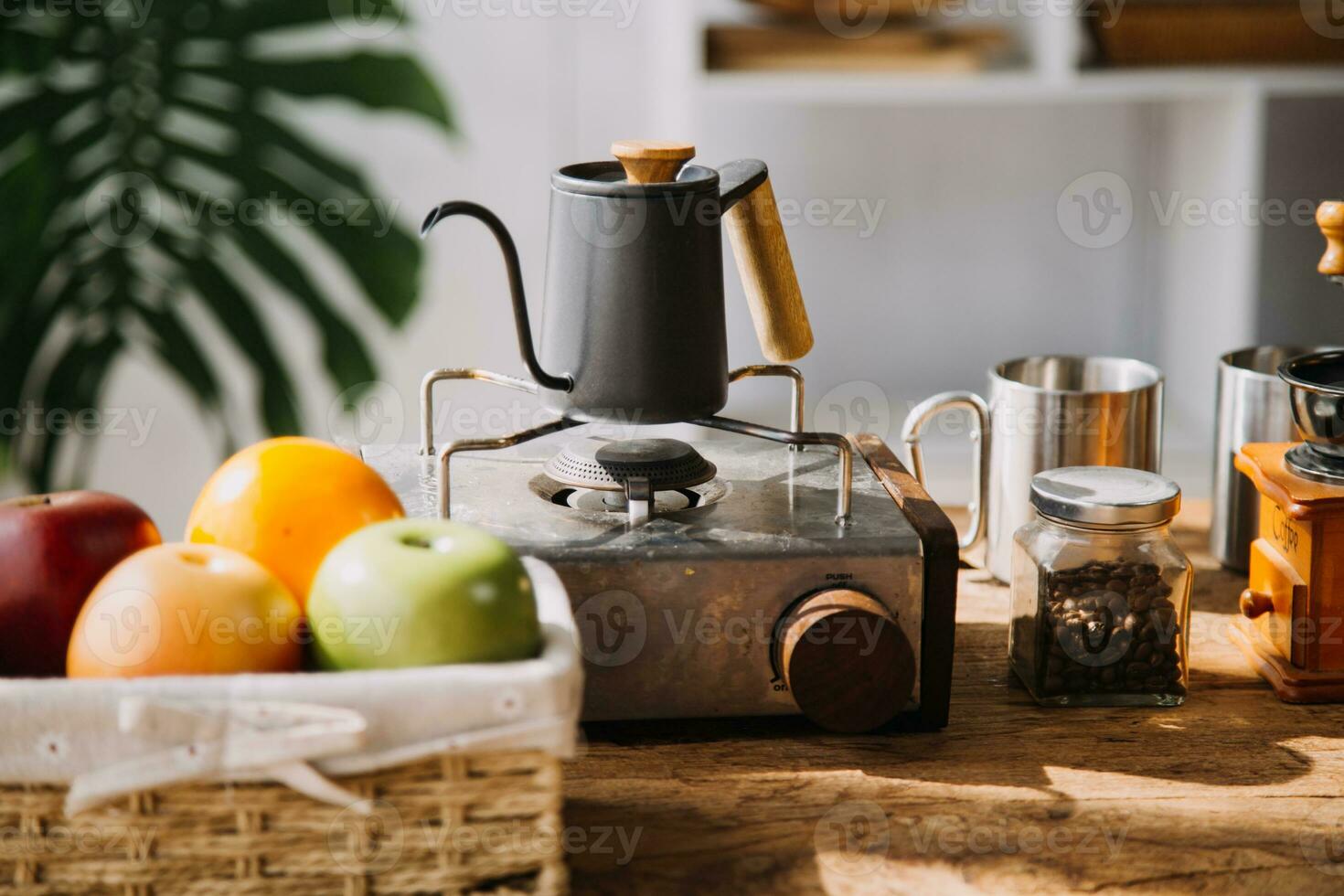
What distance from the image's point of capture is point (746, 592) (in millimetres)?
933

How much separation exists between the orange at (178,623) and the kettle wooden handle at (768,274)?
43cm

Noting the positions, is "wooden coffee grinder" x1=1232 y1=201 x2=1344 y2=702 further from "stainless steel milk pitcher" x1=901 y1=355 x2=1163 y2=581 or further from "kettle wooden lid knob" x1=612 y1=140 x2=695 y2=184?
"kettle wooden lid knob" x1=612 y1=140 x2=695 y2=184

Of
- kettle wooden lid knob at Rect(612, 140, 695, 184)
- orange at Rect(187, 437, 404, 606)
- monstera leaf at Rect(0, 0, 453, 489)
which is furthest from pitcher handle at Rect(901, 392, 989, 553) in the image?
monstera leaf at Rect(0, 0, 453, 489)

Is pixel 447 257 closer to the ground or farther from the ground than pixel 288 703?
farther from the ground

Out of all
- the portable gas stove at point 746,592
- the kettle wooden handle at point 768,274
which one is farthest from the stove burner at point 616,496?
the kettle wooden handle at point 768,274

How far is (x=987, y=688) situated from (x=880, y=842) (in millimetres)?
242

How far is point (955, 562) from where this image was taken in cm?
94

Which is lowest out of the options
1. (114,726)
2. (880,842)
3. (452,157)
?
(880,842)

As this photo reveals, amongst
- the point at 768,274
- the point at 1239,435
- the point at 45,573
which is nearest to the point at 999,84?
the point at 1239,435

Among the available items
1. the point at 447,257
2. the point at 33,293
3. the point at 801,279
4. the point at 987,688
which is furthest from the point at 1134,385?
the point at 33,293

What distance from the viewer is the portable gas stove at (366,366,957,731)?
0.91m

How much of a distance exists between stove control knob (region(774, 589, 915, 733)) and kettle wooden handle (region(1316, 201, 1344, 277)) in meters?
0.46

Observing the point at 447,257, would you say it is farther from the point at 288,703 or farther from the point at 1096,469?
the point at 288,703

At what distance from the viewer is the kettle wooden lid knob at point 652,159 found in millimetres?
958
